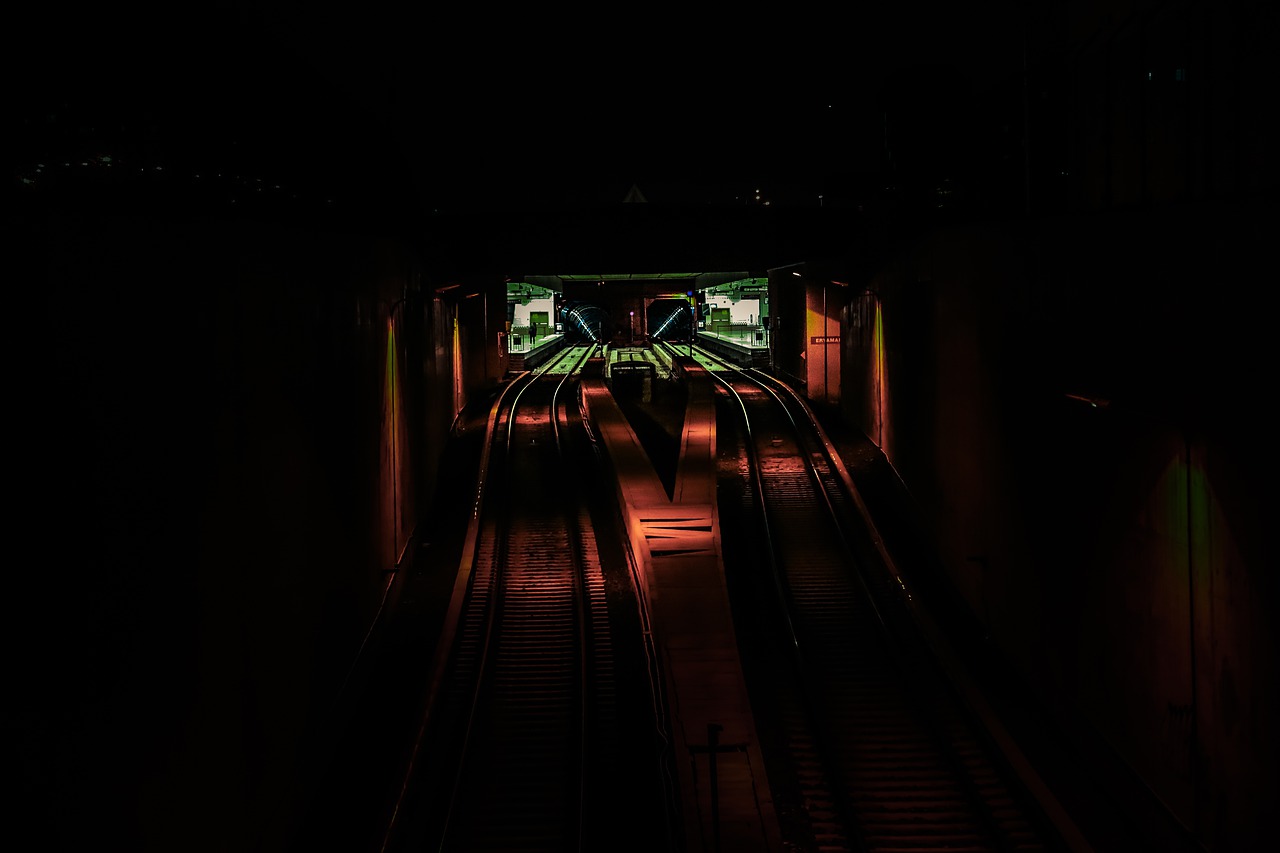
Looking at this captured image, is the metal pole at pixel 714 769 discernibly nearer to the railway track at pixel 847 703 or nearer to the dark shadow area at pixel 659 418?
the railway track at pixel 847 703

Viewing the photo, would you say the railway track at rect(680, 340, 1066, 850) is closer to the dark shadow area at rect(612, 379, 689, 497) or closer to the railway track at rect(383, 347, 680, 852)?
the railway track at rect(383, 347, 680, 852)

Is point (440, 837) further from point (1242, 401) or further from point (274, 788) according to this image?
point (1242, 401)

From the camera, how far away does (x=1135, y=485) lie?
26.0ft

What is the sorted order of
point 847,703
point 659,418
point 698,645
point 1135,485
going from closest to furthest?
point 1135,485, point 847,703, point 698,645, point 659,418

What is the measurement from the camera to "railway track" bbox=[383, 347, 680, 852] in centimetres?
857

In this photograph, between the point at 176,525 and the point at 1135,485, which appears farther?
the point at 1135,485

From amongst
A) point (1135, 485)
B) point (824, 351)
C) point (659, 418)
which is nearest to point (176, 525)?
point (1135, 485)

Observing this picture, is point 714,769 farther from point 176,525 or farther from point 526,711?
point 526,711

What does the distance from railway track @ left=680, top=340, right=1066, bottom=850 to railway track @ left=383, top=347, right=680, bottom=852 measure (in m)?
1.42

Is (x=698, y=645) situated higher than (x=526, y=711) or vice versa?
(x=698, y=645)

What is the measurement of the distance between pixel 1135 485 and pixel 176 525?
20.9 feet

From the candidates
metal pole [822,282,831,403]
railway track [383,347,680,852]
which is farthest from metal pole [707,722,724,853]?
metal pole [822,282,831,403]

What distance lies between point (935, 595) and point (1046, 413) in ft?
13.3

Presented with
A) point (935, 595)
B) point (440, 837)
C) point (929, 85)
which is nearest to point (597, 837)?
point (440, 837)
